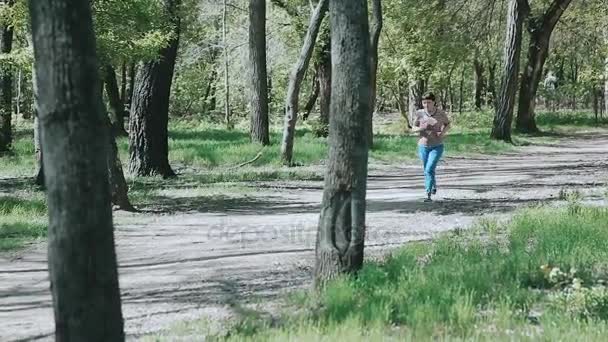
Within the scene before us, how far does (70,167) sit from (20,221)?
857 centimetres

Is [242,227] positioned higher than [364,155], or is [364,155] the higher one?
[364,155]

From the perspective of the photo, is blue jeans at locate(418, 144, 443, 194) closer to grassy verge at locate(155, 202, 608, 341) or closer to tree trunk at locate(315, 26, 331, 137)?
grassy verge at locate(155, 202, 608, 341)

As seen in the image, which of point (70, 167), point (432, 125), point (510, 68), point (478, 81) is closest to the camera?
point (70, 167)

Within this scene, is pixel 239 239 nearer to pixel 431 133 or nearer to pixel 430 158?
pixel 430 158

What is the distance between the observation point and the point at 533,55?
35281 mm

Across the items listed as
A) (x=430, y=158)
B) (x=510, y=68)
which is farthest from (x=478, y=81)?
(x=430, y=158)

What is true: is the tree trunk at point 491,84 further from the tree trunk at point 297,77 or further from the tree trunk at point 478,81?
the tree trunk at point 297,77

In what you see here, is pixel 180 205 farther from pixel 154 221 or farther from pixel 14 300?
pixel 14 300

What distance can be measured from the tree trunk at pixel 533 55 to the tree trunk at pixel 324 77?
10.2 m

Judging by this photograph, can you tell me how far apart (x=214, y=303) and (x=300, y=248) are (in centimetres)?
289

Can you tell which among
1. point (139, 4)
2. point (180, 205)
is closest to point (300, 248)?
point (180, 205)

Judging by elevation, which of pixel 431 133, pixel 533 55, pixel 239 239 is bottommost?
pixel 239 239

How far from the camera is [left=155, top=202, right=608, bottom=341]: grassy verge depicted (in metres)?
4.95

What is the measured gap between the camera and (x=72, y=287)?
3809 millimetres
